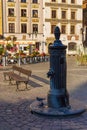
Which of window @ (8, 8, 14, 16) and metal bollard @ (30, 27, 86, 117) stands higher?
window @ (8, 8, 14, 16)

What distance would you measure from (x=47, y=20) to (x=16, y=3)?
5391mm

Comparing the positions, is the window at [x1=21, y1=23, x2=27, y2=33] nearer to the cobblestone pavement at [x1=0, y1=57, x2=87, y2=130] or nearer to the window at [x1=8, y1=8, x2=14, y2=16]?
the window at [x1=8, y1=8, x2=14, y2=16]

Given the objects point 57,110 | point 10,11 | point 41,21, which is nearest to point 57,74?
point 57,110

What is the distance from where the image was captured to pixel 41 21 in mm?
46250

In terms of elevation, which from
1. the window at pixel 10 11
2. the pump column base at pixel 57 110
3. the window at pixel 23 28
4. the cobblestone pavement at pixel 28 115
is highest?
the window at pixel 10 11

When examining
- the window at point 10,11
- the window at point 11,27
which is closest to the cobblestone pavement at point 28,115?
the window at point 11,27

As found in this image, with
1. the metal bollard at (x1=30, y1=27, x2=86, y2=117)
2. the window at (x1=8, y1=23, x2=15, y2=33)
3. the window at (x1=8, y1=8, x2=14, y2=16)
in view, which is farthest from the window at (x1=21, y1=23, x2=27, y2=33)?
the metal bollard at (x1=30, y1=27, x2=86, y2=117)

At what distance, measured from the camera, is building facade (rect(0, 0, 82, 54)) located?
44188 millimetres

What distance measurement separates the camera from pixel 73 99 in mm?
10570

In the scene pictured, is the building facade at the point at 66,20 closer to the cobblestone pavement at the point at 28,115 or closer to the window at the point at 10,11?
the window at the point at 10,11

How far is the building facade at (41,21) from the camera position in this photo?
44188 millimetres

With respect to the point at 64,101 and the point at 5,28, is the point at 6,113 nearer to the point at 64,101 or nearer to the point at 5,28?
the point at 64,101

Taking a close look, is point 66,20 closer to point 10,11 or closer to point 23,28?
point 23,28

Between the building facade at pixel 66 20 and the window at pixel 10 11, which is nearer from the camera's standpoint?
the window at pixel 10 11
